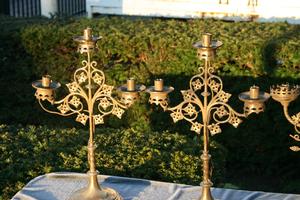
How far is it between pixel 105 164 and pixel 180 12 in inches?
262

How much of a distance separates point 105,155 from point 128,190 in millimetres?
794

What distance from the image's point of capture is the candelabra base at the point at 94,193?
13.6 ft

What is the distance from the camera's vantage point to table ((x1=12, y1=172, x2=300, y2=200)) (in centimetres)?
432

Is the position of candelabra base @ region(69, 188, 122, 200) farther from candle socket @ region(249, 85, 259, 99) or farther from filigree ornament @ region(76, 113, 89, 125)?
candle socket @ region(249, 85, 259, 99)

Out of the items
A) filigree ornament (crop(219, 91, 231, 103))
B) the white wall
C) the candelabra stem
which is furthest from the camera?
the white wall

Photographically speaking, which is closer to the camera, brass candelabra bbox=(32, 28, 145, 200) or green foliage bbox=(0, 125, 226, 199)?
brass candelabra bbox=(32, 28, 145, 200)

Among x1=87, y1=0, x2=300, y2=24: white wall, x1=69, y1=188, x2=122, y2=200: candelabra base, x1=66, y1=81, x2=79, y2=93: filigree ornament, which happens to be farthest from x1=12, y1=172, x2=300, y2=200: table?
x1=87, y1=0, x2=300, y2=24: white wall

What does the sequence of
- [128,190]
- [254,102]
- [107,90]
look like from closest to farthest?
[254,102] < [107,90] < [128,190]

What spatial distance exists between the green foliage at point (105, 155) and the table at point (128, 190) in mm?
296

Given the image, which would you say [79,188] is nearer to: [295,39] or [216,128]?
[216,128]

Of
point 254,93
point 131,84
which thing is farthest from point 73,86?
point 254,93

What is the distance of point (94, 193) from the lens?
4.16 meters

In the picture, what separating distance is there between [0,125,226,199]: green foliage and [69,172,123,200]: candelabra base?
713 mm

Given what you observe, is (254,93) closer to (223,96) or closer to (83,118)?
(223,96)
